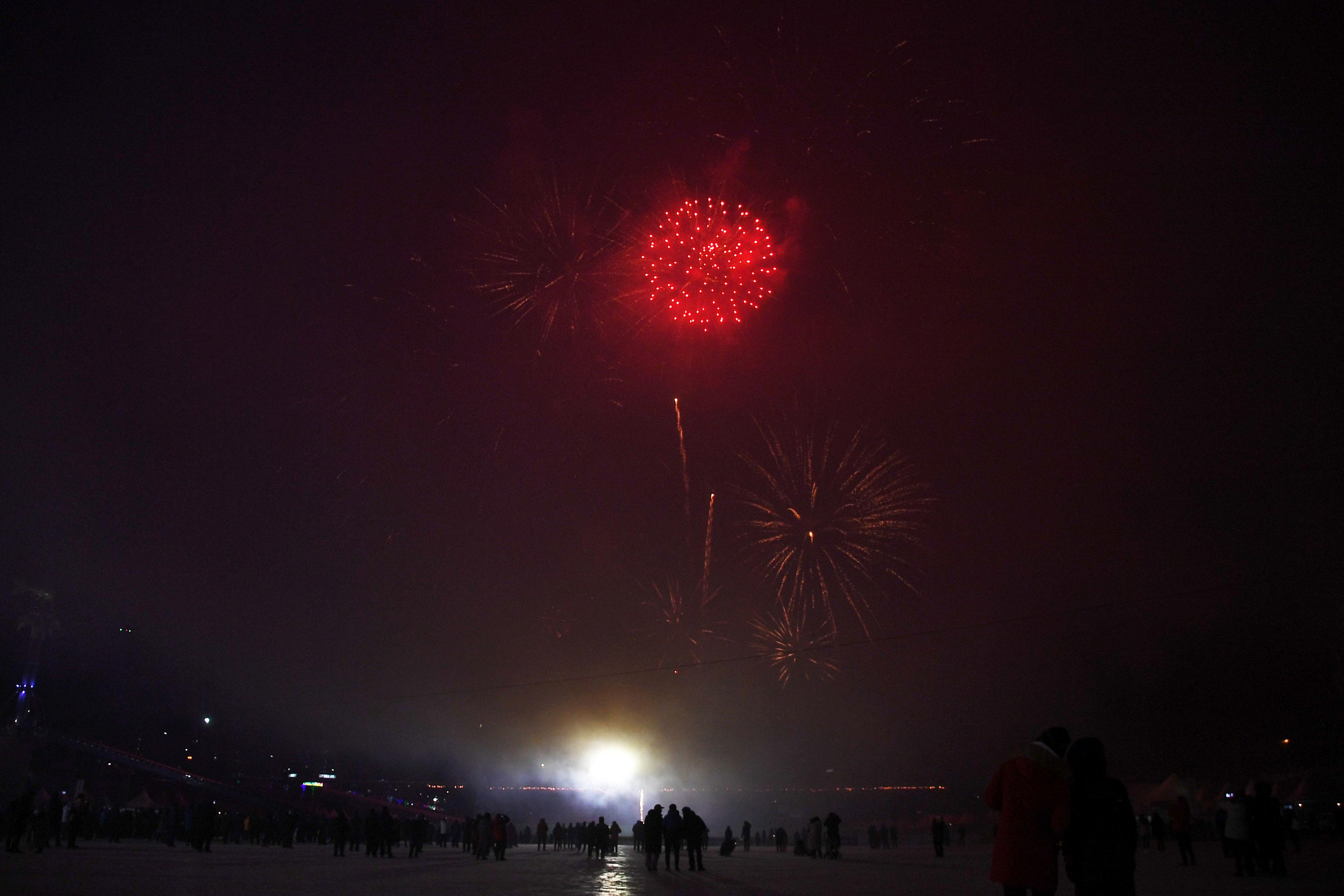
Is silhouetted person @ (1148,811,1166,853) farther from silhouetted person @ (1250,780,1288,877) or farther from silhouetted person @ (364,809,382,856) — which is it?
silhouetted person @ (364,809,382,856)

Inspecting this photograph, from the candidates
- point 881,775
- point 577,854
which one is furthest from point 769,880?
point 881,775

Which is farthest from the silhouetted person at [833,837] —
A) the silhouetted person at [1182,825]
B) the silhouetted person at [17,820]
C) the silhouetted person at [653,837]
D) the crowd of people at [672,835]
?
the silhouetted person at [17,820]

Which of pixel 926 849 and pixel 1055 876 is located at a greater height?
pixel 1055 876

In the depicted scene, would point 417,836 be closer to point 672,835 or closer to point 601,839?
point 601,839

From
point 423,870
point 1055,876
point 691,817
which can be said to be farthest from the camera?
point 691,817

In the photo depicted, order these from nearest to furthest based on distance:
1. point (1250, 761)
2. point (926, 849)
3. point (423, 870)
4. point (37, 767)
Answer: point (423, 870) < point (926, 849) < point (37, 767) < point (1250, 761)

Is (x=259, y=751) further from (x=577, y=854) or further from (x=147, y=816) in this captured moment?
(x=577, y=854)

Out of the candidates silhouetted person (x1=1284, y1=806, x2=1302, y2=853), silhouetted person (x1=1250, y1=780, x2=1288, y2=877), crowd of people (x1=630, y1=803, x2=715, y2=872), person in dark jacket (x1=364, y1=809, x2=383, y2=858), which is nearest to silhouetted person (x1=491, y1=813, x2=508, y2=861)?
person in dark jacket (x1=364, y1=809, x2=383, y2=858)

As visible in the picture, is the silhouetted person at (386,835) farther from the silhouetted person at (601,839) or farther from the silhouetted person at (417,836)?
the silhouetted person at (601,839)
